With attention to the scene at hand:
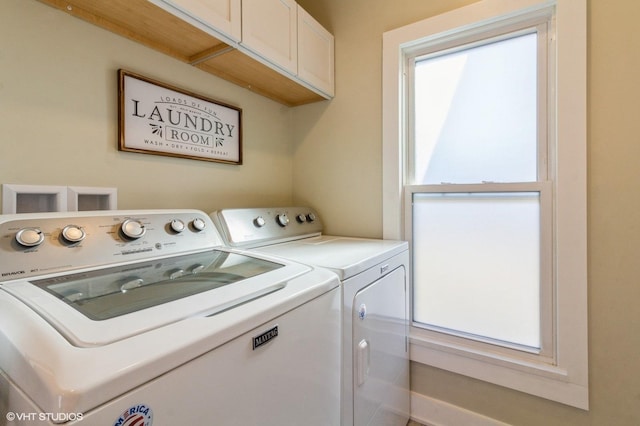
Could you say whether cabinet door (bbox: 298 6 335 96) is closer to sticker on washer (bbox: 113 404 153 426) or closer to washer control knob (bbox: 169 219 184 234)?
washer control knob (bbox: 169 219 184 234)

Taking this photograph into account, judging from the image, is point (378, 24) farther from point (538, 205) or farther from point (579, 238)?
point (579, 238)

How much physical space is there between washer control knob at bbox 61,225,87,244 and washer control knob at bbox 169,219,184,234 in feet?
0.86

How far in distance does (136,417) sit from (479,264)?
159 centimetres

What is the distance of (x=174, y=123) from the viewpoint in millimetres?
1340

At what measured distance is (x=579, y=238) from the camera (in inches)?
48.6

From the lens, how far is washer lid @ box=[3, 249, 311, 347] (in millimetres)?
490

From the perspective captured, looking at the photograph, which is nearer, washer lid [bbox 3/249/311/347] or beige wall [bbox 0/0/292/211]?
washer lid [bbox 3/249/311/347]

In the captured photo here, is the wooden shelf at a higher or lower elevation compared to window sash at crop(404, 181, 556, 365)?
higher

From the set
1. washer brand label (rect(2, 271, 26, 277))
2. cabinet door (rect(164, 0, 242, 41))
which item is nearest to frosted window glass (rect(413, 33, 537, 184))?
cabinet door (rect(164, 0, 242, 41))

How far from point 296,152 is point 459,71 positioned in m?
1.13

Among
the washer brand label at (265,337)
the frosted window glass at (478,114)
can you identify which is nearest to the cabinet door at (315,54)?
the frosted window glass at (478,114)

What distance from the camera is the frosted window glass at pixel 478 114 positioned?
1404 mm

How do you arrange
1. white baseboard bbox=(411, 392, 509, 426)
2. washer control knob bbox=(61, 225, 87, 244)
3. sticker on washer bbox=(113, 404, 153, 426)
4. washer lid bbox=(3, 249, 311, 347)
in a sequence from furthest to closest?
white baseboard bbox=(411, 392, 509, 426)
washer control knob bbox=(61, 225, 87, 244)
washer lid bbox=(3, 249, 311, 347)
sticker on washer bbox=(113, 404, 153, 426)

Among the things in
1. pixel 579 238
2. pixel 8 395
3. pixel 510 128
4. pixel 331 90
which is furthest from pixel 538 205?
pixel 8 395
